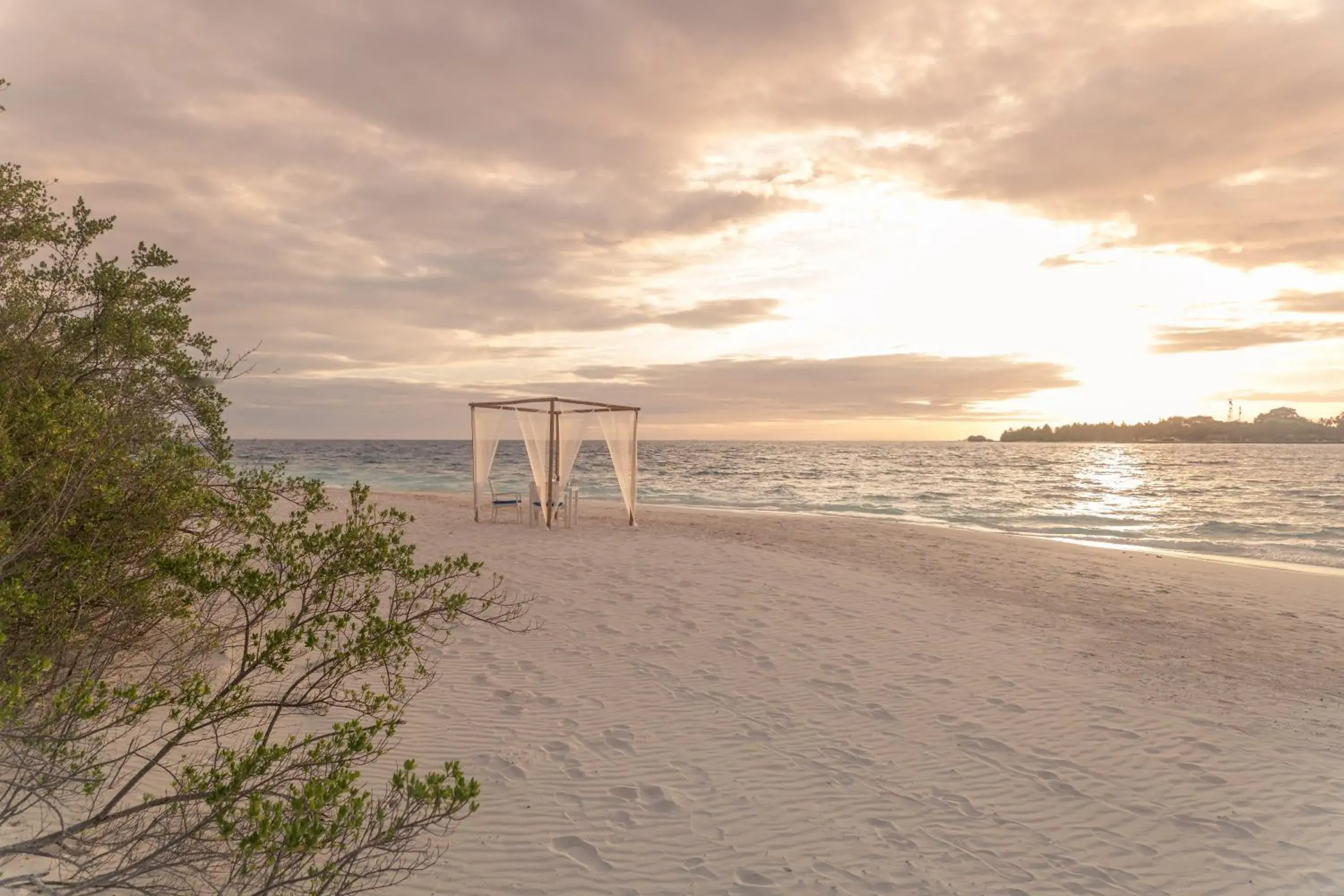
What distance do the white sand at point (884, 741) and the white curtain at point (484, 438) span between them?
18.6 ft

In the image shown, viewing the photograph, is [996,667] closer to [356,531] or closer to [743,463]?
[356,531]

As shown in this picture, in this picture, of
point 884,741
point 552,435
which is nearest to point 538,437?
point 552,435

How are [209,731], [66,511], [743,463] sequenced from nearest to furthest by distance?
1. [66,511]
2. [209,731]
3. [743,463]

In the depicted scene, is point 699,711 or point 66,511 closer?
point 66,511

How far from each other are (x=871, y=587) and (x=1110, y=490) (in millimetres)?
29264

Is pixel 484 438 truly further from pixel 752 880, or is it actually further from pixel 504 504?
pixel 752 880

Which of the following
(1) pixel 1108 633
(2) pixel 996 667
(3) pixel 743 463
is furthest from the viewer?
(3) pixel 743 463

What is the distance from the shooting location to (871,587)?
9398 millimetres

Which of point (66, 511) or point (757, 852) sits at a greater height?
point (66, 511)

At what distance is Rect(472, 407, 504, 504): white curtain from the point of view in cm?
1438

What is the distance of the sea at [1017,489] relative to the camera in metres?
18.6

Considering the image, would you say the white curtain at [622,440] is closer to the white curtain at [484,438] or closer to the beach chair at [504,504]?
the white curtain at [484,438]

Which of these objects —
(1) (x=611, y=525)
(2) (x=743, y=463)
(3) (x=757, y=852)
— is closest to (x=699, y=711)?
(3) (x=757, y=852)

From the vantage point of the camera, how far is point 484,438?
14680 mm
